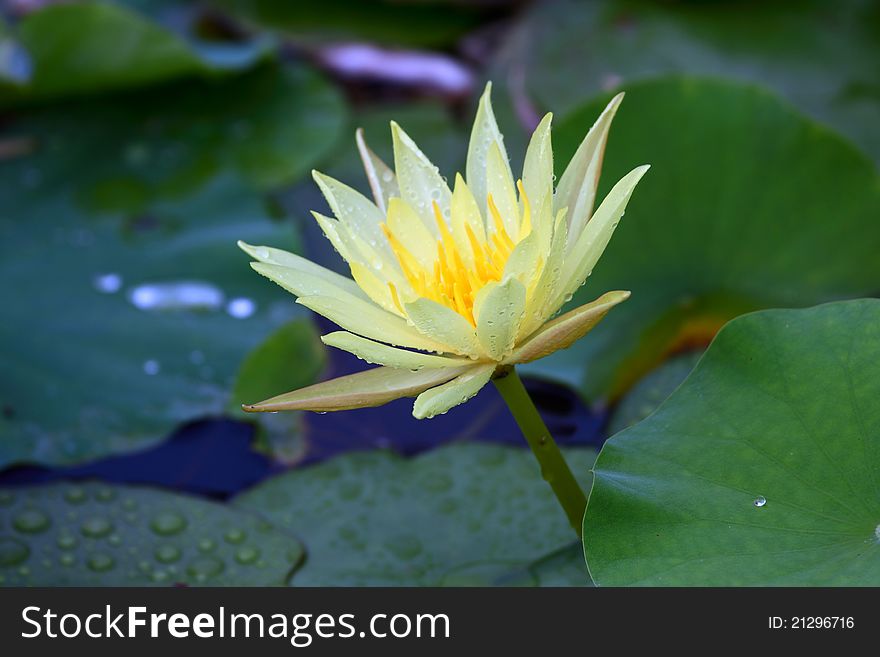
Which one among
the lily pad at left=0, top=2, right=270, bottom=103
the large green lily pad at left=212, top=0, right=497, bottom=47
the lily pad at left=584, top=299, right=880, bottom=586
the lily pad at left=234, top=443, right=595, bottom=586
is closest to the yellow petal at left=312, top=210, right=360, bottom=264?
the lily pad at left=584, top=299, right=880, bottom=586

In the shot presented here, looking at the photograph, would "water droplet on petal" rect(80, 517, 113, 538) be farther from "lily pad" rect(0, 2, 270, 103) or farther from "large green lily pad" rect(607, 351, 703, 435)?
"lily pad" rect(0, 2, 270, 103)

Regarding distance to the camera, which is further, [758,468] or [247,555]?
[247,555]

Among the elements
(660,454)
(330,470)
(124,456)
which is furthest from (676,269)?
(124,456)

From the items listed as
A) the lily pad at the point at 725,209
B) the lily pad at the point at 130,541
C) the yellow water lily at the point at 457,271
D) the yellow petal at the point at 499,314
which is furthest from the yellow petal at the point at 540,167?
the lily pad at the point at 130,541

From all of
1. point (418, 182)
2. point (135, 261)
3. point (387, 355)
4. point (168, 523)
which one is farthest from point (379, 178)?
point (135, 261)

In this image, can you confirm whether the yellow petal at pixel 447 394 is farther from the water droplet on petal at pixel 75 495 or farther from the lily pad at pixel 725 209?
the water droplet on petal at pixel 75 495

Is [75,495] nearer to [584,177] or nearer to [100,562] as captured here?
[100,562]

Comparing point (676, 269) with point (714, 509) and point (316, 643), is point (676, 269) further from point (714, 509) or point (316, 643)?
point (316, 643)
